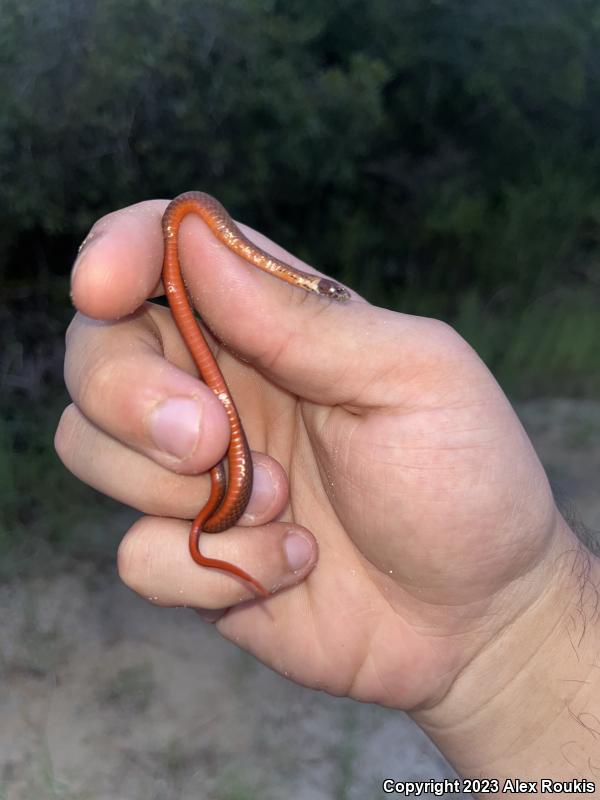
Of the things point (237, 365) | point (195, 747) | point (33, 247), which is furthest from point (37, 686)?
point (33, 247)

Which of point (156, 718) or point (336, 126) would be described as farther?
point (336, 126)

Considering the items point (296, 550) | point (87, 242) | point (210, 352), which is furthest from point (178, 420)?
point (296, 550)

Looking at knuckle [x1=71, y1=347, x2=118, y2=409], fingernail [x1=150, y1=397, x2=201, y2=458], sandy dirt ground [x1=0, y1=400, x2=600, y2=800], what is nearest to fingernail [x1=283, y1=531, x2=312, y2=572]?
fingernail [x1=150, y1=397, x2=201, y2=458]

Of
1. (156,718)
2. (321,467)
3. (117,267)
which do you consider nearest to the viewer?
(117,267)

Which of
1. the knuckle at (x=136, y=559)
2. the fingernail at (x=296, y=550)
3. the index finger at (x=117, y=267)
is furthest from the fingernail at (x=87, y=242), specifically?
the fingernail at (x=296, y=550)

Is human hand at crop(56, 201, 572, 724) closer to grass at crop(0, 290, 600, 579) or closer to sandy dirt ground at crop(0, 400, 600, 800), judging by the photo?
sandy dirt ground at crop(0, 400, 600, 800)

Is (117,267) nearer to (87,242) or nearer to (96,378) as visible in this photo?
(87,242)

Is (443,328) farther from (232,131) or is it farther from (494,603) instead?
(232,131)
